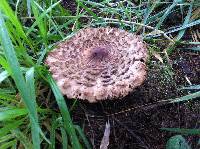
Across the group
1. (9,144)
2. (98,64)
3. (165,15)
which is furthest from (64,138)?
(165,15)

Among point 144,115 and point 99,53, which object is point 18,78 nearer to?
point 99,53

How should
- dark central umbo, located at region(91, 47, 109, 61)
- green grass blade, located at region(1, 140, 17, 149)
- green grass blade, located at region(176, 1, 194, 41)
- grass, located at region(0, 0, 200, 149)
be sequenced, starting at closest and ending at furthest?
grass, located at region(0, 0, 200, 149)
green grass blade, located at region(1, 140, 17, 149)
dark central umbo, located at region(91, 47, 109, 61)
green grass blade, located at region(176, 1, 194, 41)

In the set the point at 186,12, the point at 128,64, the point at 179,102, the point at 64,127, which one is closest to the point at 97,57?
the point at 128,64

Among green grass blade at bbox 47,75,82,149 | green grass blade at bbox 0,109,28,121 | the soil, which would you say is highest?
A: green grass blade at bbox 0,109,28,121

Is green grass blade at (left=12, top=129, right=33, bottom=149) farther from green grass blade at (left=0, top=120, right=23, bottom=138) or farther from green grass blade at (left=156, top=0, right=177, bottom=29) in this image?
green grass blade at (left=156, top=0, right=177, bottom=29)

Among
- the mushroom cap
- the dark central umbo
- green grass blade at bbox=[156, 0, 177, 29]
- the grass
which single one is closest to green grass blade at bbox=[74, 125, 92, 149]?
the grass

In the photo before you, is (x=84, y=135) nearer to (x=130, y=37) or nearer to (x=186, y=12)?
(x=130, y=37)

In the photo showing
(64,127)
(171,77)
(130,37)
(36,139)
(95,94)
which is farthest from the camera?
(171,77)
